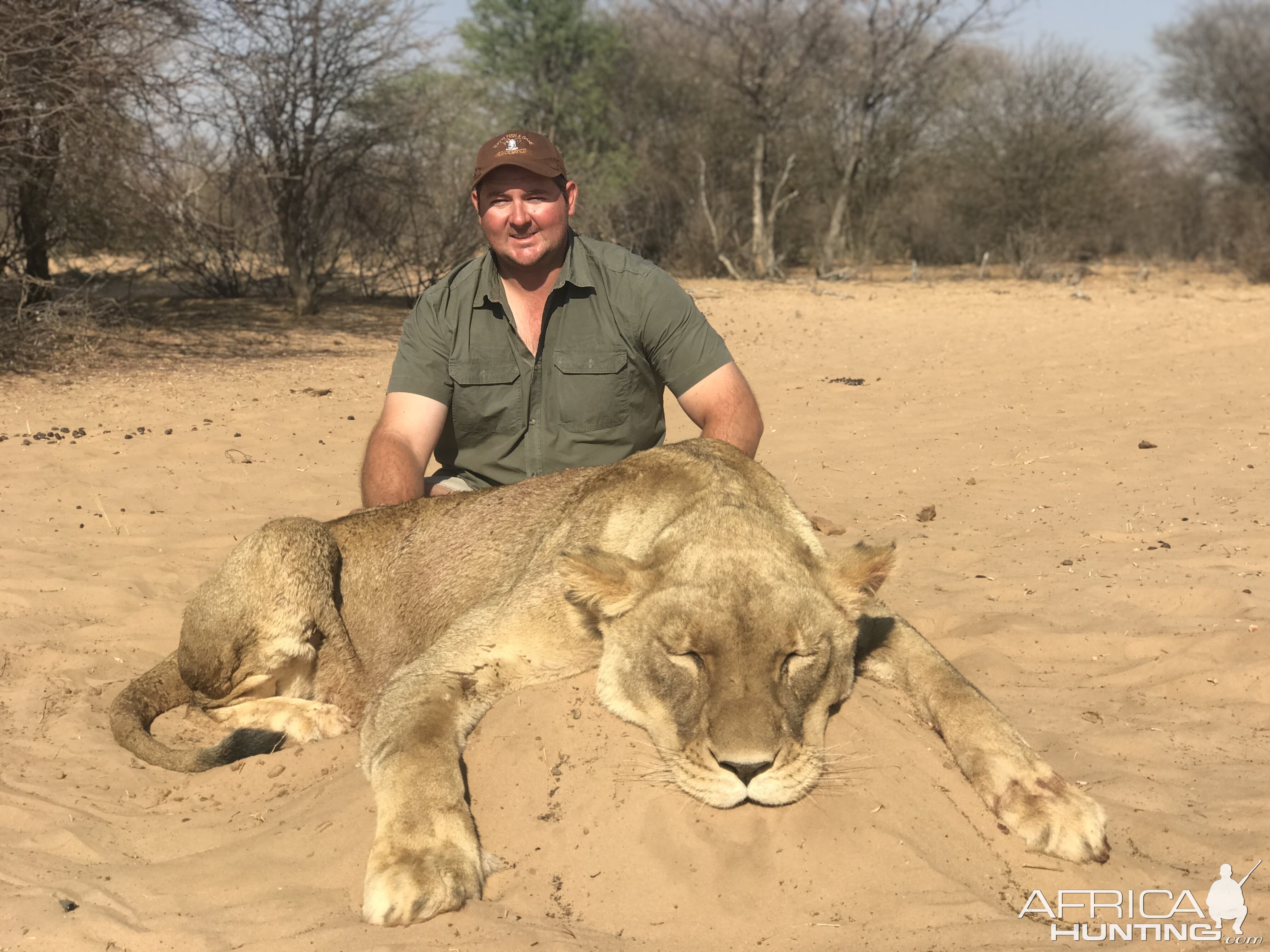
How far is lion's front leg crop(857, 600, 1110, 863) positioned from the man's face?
232 centimetres

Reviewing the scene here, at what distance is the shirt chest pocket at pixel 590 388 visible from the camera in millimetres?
5273

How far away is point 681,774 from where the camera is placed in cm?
306

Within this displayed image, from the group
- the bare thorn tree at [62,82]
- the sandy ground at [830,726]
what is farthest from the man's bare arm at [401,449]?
the bare thorn tree at [62,82]

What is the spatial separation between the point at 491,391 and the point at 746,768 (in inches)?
112

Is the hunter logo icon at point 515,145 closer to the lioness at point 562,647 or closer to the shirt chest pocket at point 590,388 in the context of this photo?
the shirt chest pocket at point 590,388

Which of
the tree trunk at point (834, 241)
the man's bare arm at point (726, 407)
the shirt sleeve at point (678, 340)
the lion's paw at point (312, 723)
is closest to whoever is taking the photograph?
the lion's paw at point (312, 723)

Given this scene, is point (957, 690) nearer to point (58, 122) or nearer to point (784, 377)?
point (784, 377)

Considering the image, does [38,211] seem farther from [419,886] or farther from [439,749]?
[419,886]

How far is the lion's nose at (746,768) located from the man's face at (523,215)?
2957 mm

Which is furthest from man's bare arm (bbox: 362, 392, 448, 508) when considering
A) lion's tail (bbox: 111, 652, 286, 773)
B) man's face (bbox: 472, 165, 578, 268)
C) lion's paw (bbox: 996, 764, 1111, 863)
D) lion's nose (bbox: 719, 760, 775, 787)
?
lion's paw (bbox: 996, 764, 1111, 863)

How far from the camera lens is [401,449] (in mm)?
5188

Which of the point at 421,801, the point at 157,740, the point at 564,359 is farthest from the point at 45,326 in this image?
the point at 421,801

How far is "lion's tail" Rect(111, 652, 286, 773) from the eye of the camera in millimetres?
4059

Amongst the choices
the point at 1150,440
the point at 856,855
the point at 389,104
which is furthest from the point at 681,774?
the point at 389,104
